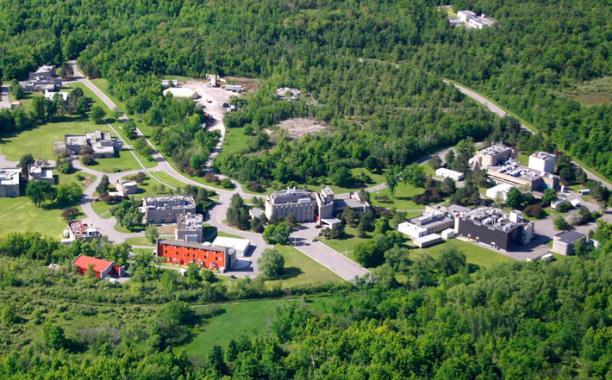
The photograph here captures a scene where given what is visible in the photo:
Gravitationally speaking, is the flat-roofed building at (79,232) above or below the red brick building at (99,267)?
below

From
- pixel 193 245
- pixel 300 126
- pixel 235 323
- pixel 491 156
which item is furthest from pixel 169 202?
pixel 491 156

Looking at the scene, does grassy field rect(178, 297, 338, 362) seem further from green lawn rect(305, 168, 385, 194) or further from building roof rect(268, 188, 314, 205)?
green lawn rect(305, 168, 385, 194)

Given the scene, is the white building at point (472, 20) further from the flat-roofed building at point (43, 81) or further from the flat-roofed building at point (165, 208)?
the flat-roofed building at point (165, 208)

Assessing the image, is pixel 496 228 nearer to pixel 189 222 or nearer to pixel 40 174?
pixel 189 222

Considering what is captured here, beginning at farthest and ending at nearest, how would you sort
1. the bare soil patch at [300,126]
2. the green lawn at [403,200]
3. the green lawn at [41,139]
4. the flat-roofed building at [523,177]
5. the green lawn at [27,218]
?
the bare soil patch at [300,126]
the green lawn at [41,139]
the flat-roofed building at [523,177]
the green lawn at [403,200]
the green lawn at [27,218]

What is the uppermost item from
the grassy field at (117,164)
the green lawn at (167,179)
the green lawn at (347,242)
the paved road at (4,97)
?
the green lawn at (347,242)

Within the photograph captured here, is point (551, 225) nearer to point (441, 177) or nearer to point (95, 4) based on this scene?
point (441, 177)

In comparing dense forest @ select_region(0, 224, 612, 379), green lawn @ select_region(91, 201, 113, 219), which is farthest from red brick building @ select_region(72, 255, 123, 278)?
green lawn @ select_region(91, 201, 113, 219)

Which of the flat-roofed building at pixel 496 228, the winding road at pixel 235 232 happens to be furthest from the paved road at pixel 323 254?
the flat-roofed building at pixel 496 228
